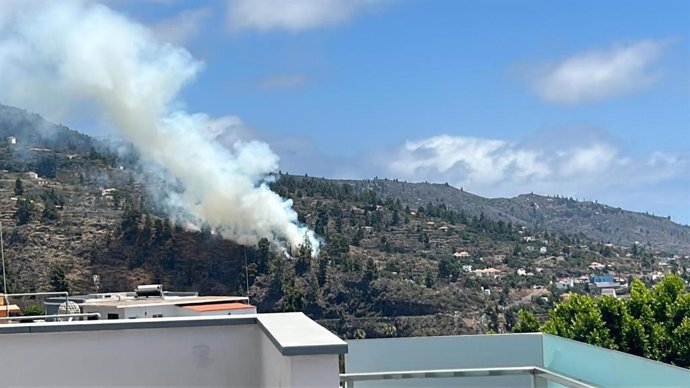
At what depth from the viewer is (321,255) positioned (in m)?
75.1

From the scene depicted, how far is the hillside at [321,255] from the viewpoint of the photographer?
203 ft

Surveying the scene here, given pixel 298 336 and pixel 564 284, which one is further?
pixel 564 284

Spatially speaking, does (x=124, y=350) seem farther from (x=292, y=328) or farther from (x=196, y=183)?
(x=196, y=183)

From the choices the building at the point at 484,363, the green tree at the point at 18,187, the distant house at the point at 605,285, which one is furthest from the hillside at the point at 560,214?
the building at the point at 484,363

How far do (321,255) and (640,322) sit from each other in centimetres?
5673

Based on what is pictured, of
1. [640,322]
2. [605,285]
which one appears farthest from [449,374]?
[605,285]

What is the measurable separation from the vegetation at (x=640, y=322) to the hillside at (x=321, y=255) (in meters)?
35.6

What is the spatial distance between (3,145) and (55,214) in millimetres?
15188

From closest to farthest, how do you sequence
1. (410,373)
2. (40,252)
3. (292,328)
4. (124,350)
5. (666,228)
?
(292,328) < (124,350) < (410,373) < (40,252) < (666,228)

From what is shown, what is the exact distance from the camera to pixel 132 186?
81.9 m

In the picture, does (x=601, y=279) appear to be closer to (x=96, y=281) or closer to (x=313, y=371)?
(x=96, y=281)

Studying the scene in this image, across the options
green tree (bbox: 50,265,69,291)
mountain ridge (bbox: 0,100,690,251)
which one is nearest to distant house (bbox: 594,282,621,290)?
mountain ridge (bbox: 0,100,690,251)

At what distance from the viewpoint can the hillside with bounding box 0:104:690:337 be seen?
6194cm

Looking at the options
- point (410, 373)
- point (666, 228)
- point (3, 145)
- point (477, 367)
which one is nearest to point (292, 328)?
point (410, 373)
